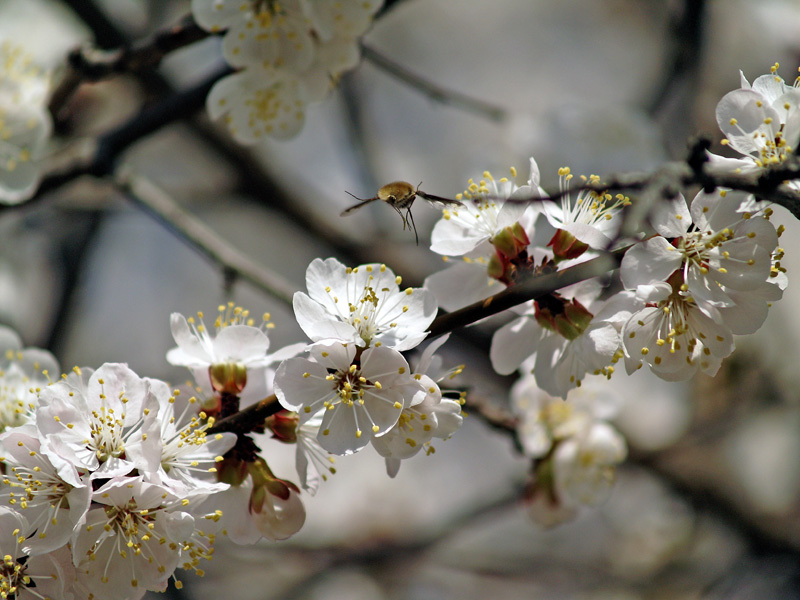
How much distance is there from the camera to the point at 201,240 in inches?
80.9

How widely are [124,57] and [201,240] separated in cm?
55

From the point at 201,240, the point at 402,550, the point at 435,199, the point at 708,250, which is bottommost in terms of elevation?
the point at 402,550

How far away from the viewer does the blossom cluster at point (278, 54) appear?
5.23 ft

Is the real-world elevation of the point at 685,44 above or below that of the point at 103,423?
below

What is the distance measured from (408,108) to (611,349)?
616 cm

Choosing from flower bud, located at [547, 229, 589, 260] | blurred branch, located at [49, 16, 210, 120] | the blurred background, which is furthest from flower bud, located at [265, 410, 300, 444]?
blurred branch, located at [49, 16, 210, 120]

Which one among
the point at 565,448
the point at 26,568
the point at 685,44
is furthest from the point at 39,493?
the point at 685,44

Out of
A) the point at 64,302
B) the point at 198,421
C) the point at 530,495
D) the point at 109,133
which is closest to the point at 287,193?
the point at 64,302

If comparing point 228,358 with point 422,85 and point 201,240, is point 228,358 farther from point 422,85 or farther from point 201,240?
point 422,85

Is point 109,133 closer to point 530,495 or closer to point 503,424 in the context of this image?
point 503,424

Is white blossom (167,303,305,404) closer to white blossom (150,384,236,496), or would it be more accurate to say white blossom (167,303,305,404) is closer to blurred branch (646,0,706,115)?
white blossom (150,384,236,496)

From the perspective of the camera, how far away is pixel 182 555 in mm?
1172

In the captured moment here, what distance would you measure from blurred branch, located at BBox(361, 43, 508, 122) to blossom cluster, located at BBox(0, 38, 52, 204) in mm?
954

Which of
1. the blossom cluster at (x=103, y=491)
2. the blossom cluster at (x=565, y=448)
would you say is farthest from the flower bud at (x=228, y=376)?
the blossom cluster at (x=565, y=448)
